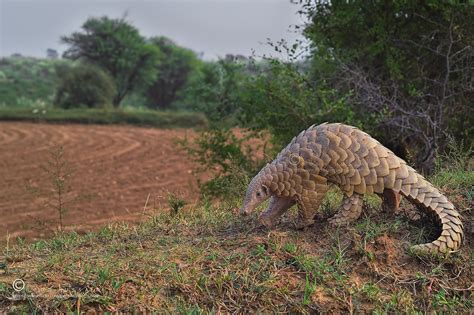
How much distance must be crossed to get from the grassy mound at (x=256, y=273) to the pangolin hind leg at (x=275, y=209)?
9cm

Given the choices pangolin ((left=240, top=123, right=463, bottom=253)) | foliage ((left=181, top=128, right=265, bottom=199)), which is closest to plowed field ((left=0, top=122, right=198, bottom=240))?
foliage ((left=181, top=128, right=265, bottom=199))

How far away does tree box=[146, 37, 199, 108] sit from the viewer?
156 feet

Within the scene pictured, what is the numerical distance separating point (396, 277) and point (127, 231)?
2178 mm

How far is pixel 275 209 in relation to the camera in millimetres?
3807

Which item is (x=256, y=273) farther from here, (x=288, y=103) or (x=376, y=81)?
(x=376, y=81)

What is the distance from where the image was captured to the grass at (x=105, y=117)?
3012 cm

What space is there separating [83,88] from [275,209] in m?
34.2

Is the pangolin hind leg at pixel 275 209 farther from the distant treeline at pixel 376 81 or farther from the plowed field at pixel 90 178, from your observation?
the distant treeline at pixel 376 81

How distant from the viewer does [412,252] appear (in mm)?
3420

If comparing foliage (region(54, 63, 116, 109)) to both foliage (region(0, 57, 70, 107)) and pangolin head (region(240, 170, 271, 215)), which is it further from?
pangolin head (region(240, 170, 271, 215))

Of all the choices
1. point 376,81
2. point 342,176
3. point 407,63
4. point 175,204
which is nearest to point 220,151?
point 376,81

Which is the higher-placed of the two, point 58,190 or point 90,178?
point 58,190

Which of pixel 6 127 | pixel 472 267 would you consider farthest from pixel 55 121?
pixel 472 267

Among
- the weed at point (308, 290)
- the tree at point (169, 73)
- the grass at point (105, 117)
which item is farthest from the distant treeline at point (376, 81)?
the tree at point (169, 73)
